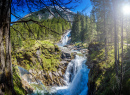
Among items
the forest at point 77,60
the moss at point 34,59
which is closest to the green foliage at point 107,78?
the forest at point 77,60

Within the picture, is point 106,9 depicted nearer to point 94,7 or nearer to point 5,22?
point 94,7

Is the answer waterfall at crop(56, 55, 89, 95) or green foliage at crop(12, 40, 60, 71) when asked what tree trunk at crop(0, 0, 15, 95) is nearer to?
waterfall at crop(56, 55, 89, 95)

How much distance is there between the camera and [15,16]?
3154mm

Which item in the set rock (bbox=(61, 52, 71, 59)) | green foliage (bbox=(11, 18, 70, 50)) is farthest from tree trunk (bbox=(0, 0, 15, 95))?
rock (bbox=(61, 52, 71, 59))

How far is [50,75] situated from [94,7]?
1450cm

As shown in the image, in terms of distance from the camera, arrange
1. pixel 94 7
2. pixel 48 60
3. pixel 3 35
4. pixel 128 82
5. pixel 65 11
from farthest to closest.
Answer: pixel 48 60
pixel 94 7
pixel 128 82
pixel 65 11
pixel 3 35

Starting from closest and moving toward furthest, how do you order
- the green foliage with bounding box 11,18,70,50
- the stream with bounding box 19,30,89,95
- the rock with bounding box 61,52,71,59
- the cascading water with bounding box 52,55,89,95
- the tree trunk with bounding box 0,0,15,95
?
the tree trunk with bounding box 0,0,15,95 → the green foliage with bounding box 11,18,70,50 → the stream with bounding box 19,30,89,95 → the cascading water with bounding box 52,55,89,95 → the rock with bounding box 61,52,71,59

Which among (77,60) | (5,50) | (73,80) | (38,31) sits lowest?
(73,80)

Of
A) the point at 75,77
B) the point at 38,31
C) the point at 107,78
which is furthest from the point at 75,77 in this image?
the point at 38,31

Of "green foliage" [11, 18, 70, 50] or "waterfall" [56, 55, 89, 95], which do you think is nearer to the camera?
"green foliage" [11, 18, 70, 50]

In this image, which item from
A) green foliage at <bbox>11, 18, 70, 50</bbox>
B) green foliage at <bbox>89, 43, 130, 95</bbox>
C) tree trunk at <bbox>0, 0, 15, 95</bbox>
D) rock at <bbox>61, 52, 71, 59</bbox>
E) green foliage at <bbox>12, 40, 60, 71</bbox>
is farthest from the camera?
rock at <bbox>61, 52, 71, 59</bbox>

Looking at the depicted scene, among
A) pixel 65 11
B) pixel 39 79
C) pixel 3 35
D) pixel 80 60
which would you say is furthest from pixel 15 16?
pixel 80 60

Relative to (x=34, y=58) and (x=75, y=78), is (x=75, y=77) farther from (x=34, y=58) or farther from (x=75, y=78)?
(x=34, y=58)

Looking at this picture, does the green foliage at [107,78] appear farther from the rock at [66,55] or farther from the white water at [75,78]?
the rock at [66,55]
